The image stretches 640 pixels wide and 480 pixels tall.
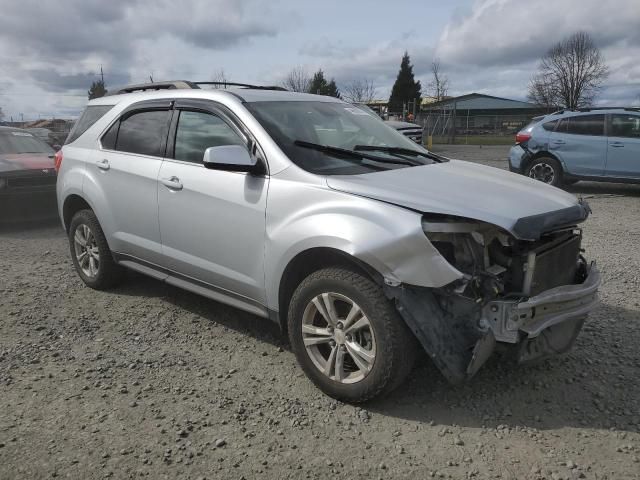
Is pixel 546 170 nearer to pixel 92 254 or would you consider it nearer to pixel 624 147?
pixel 624 147

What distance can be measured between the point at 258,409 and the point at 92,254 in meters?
2.74

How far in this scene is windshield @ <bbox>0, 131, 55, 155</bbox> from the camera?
29.8ft

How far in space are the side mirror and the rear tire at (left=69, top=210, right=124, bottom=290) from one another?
6.36 feet

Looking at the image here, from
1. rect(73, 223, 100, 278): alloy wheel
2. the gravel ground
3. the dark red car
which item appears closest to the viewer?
the gravel ground

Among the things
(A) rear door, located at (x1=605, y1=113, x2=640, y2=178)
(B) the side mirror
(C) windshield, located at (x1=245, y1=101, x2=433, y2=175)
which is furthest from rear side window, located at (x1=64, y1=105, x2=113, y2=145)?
(A) rear door, located at (x1=605, y1=113, x2=640, y2=178)

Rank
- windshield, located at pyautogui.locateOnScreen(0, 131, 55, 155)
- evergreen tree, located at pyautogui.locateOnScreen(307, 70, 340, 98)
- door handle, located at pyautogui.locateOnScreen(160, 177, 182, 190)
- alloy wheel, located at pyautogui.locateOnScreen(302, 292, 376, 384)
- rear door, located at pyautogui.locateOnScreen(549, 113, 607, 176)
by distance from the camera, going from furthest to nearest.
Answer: evergreen tree, located at pyautogui.locateOnScreen(307, 70, 340, 98)
rear door, located at pyautogui.locateOnScreen(549, 113, 607, 176)
windshield, located at pyautogui.locateOnScreen(0, 131, 55, 155)
door handle, located at pyautogui.locateOnScreen(160, 177, 182, 190)
alloy wheel, located at pyautogui.locateOnScreen(302, 292, 376, 384)

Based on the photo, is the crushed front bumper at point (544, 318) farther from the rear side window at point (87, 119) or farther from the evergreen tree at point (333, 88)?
the evergreen tree at point (333, 88)

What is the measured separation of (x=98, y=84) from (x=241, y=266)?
62.0 meters

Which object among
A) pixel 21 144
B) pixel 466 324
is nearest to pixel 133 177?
pixel 466 324

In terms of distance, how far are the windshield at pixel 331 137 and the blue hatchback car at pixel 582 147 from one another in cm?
765

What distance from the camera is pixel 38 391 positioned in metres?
3.43

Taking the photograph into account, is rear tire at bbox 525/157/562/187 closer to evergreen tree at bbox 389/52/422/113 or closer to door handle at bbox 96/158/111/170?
door handle at bbox 96/158/111/170

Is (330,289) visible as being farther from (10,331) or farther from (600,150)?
(600,150)

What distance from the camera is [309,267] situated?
3400 mm
